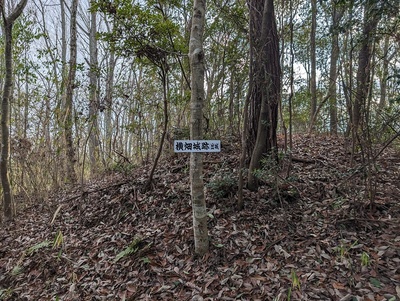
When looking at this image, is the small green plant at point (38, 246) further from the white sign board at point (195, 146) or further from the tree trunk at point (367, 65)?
the tree trunk at point (367, 65)

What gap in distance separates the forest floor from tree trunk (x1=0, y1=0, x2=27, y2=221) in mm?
729

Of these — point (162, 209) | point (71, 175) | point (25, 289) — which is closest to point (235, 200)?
point (162, 209)

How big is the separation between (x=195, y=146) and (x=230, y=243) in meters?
1.20

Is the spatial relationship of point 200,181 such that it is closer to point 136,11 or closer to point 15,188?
point 136,11

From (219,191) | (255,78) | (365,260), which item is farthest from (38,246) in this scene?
(365,260)

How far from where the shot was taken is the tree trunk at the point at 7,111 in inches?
168

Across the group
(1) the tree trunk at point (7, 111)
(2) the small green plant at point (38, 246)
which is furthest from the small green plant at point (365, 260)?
(1) the tree trunk at point (7, 111)

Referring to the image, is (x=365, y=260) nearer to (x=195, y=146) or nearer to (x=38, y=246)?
(x=195, y=146)

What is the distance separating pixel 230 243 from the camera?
2855 millimetres

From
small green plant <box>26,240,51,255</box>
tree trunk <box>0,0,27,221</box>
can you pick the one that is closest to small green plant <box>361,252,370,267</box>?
small green plant <box>26,240,51,255</box>

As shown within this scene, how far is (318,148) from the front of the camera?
4.79 metres

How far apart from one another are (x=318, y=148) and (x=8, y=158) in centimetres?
601

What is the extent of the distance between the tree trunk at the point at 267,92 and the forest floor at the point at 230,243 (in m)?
0.35

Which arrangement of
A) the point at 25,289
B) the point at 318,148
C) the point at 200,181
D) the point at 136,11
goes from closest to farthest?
the point at 200,181 < the point at 25,289 < the point at 136,11 < the point at 318,148
